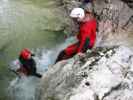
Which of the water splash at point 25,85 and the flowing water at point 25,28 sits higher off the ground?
the flowing water at point 25,28

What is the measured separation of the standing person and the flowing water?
588mm

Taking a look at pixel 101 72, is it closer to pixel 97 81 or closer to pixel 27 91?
pixel 97 81

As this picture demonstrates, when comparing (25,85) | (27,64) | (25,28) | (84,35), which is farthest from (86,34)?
(25,28)

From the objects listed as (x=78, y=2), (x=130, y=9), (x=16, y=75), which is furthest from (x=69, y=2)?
(x=16, y=75)

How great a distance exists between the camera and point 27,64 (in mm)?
8336

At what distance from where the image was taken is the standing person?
827 centimetres

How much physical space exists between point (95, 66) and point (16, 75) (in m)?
3.20

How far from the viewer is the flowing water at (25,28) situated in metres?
9.82

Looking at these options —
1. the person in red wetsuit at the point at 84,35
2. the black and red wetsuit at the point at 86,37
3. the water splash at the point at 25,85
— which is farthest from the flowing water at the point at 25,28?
the black and red wetsuit at the point at 86,37

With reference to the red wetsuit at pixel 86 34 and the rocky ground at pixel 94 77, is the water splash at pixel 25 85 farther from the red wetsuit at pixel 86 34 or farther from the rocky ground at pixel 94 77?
the rocky ground at pixel 94 77

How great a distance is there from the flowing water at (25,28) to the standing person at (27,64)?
588 millimetres

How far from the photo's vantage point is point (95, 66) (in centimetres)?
616

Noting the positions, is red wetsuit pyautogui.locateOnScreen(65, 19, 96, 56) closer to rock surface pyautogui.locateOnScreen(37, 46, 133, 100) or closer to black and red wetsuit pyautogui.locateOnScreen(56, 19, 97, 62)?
black and red wetsuit pyautogui.locateOnScreen(56, 19, 97, 62)

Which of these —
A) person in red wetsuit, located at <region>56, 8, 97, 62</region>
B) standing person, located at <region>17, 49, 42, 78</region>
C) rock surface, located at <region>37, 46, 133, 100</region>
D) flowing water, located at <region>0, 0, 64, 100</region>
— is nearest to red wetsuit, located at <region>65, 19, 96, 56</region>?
person in red wetsuit, located at <region>56, 8, 97, 62</region>
